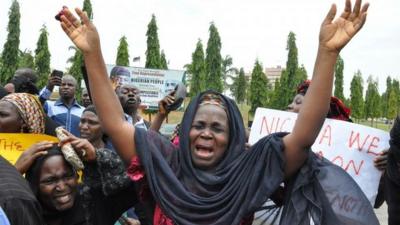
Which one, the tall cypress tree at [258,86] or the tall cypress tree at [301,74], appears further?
the tall cypress tree at [258,86]

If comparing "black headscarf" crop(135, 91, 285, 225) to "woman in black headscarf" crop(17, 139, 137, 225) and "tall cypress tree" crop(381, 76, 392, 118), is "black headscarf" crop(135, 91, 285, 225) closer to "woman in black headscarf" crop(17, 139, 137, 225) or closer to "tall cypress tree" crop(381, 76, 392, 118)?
"woman in black headscarf" crop(17, 139, 137, 225)

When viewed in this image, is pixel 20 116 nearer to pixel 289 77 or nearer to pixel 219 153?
pixel 219 153

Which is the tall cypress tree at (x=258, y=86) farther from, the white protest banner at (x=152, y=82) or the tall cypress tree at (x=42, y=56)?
the white protest banner at (x=152, y=82)

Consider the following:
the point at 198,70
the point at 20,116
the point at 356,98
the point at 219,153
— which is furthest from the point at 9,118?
the point at 356,98

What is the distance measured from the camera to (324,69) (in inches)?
77.5

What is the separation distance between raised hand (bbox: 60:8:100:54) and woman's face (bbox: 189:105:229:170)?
614 millimetres

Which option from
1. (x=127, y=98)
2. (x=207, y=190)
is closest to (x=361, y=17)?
(x=207, y=190)

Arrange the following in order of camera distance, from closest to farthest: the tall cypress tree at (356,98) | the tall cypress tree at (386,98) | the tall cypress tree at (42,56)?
the tall cypress tree at (42,56) < the tall cypress tree at (356,98) < the tall cypress tree at (386,98)

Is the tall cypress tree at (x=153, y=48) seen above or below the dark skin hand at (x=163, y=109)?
above

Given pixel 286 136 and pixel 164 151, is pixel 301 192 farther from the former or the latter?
pixel 164 151

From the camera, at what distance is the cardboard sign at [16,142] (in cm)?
281

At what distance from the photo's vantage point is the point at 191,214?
2.05m

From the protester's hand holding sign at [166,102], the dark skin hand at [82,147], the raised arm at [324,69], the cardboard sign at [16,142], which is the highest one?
the raised arm at [324,69]

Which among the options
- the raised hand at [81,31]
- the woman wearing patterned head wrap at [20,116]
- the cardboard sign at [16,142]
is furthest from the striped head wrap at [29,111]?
the raised hand at [81,31]
